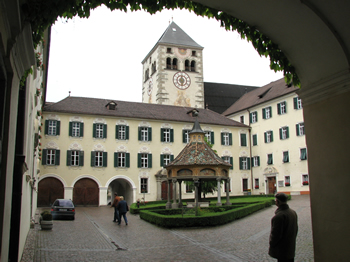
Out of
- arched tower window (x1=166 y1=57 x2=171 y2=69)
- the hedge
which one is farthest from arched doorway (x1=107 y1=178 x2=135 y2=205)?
arched tower window (x1=166 y1=57 x2=171 y2=69)

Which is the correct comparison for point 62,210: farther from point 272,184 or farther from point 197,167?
point 272,184

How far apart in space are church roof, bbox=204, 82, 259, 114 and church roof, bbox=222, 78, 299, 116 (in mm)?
6701

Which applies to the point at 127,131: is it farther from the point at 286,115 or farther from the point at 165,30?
the point at 165,30

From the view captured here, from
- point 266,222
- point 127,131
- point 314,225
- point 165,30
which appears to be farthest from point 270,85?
point 314,225

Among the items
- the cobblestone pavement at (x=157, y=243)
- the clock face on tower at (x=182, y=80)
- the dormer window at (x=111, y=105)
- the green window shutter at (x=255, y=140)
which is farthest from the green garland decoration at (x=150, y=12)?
the clock face on tower at (x=182, y=80)

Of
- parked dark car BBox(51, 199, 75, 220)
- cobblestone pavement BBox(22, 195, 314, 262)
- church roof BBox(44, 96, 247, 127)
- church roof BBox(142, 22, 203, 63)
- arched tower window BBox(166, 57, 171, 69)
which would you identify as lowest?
cobblestone pavement BBox(22, 195, 314, 262)

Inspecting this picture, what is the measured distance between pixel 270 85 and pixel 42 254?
3953cm

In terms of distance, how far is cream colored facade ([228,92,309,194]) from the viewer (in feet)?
120

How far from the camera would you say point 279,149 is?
3925cm

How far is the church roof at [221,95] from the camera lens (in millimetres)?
56500

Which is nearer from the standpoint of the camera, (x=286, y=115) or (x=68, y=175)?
(x=68, y=175)

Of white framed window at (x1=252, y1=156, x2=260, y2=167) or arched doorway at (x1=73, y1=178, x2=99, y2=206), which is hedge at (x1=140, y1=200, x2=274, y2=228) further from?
white framed window at (x1=252, y1=156, x2=260, y2=167)

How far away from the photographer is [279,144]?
3934 centimetres

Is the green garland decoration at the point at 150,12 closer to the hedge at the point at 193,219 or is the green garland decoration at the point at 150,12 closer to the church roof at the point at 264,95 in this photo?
the hedge at the point at 193,219
